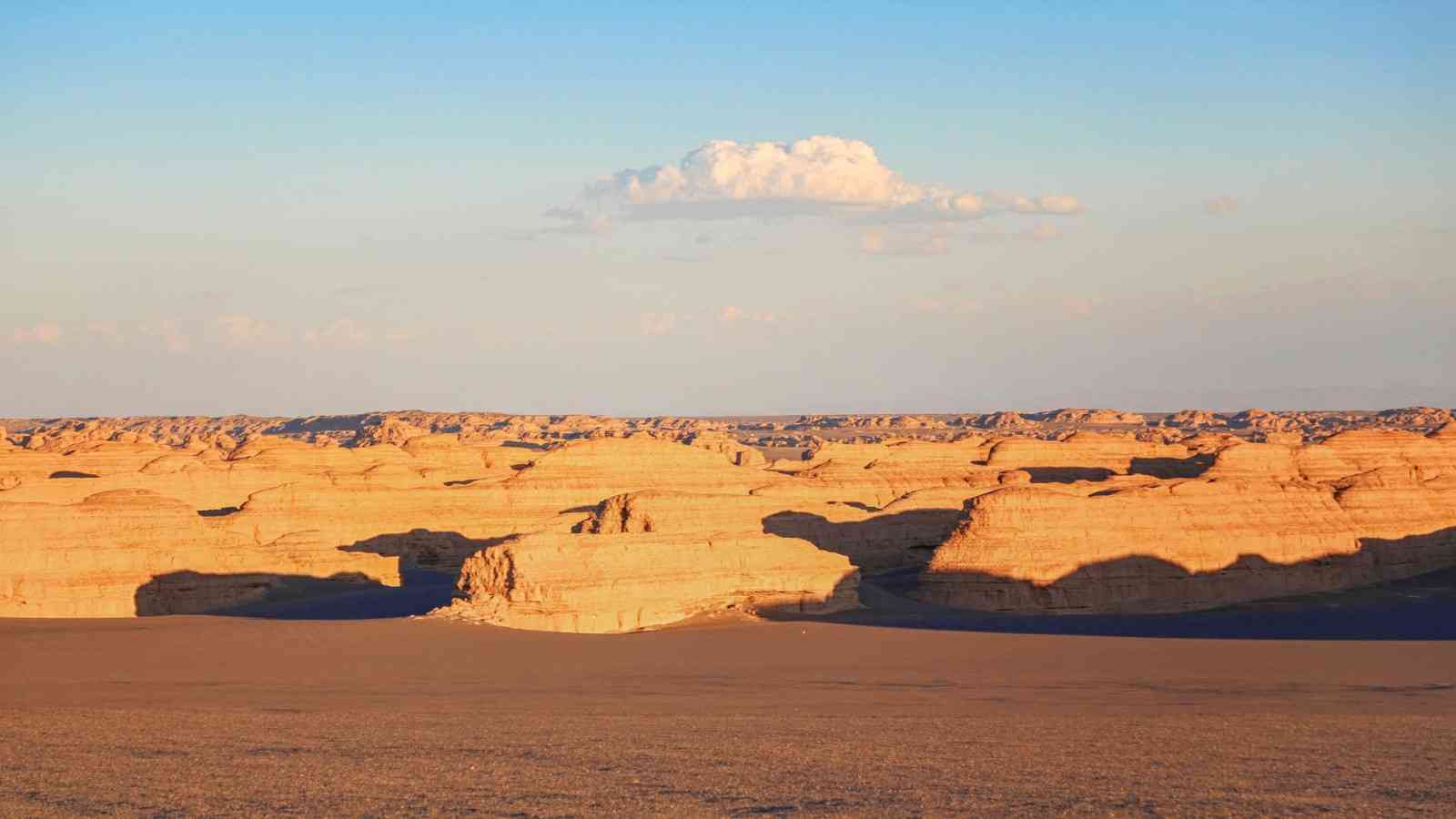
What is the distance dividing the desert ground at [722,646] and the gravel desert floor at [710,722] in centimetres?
10

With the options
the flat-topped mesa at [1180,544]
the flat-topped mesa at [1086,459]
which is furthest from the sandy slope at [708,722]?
the flat-topped mesa at [1086,459]

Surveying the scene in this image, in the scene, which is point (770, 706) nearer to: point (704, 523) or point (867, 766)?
point (867, 766)

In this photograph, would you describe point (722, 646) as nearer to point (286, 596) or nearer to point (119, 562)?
point (286, 596)

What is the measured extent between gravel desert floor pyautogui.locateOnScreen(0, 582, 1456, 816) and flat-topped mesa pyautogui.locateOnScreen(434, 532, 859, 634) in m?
1.10

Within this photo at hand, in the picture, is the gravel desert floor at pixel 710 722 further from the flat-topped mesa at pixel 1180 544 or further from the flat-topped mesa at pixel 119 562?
the flat-topped mesa at pixel 1180 544

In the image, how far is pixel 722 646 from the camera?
3153 centimetres

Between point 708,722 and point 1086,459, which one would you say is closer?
point 708,722

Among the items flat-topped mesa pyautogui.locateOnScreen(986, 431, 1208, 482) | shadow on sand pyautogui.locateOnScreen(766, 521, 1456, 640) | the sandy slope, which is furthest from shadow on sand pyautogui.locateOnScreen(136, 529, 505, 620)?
flat-topped mesa pyautogui.locateOnScreen(986, 431, 1208, 482)

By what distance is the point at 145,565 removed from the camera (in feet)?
131

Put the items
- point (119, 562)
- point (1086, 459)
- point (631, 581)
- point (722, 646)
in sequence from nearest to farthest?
point (722, 646), point (631, 581), point (119, 562), point (1086, 459)

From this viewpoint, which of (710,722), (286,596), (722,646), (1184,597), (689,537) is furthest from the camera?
(1184,597)

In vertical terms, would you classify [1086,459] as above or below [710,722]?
above

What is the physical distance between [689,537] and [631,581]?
2.54m

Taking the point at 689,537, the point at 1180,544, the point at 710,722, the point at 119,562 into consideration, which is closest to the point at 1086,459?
the point at 1180,544
